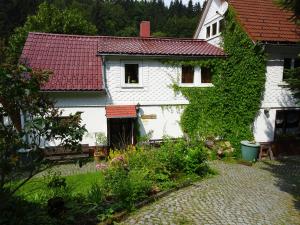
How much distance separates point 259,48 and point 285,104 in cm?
410

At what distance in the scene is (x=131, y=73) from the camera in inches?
664

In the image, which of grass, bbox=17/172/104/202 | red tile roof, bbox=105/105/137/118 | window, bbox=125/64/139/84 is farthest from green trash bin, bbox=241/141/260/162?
grass, bbox=17/172/104/202

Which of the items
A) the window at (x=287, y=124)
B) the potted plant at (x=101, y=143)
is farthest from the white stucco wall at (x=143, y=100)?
the window at (x=287, y=124)

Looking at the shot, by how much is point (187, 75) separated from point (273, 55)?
5085 millimetres

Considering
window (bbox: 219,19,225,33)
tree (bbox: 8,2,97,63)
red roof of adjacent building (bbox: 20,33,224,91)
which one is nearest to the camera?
red roof of adjacent building (bbox: 20,33,224,91)

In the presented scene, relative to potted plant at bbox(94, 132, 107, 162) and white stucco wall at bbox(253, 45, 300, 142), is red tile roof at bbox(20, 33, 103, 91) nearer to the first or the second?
potted plant at bbox(94, 132, 107, 162)

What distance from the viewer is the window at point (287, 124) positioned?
17.7m

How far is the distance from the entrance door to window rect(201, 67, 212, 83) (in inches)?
204

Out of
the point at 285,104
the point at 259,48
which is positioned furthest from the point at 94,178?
the point at 285,104

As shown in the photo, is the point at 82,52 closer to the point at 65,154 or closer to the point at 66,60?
the point at 66,60

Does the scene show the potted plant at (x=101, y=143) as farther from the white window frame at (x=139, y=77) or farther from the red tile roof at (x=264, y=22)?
the red tile roof at (x=264, y=22)

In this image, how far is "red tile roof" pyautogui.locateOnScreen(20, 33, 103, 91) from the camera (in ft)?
51.8

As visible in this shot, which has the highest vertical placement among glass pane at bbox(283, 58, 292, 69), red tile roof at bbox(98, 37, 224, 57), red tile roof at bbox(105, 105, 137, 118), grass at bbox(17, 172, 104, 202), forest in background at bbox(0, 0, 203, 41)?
forest in background at bbox(0, 0, 203, 41)

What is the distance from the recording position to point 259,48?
15.8 metres
